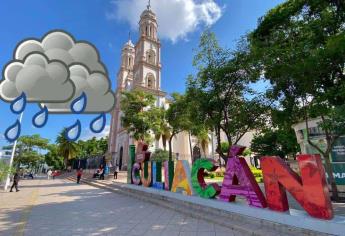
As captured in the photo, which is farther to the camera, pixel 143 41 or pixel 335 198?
pixel 143 41

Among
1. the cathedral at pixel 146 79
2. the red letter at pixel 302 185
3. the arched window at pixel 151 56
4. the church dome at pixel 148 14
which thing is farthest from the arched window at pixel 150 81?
the red letter at pixel 302 185

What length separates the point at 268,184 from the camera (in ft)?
23.1

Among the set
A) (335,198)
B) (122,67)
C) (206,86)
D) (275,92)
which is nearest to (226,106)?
(206,86)

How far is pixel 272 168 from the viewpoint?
23.0 feet

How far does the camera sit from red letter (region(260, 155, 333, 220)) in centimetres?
574

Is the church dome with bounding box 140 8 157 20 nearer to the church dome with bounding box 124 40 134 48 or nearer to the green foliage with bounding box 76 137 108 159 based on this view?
the church dome with bounding box 124 40 134 48

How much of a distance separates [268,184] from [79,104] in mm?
5719

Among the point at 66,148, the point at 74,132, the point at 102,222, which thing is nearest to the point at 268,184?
the point at 102,222

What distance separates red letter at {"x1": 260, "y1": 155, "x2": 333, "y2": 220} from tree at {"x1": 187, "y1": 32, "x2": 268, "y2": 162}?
4.84 meters

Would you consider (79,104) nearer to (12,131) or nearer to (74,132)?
(74,132)

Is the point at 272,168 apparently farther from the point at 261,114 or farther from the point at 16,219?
the point at 16,219

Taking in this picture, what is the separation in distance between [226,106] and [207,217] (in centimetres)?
652

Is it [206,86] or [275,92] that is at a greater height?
[206,86]

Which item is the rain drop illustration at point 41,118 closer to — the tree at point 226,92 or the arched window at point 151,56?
the tree at point 226,92
